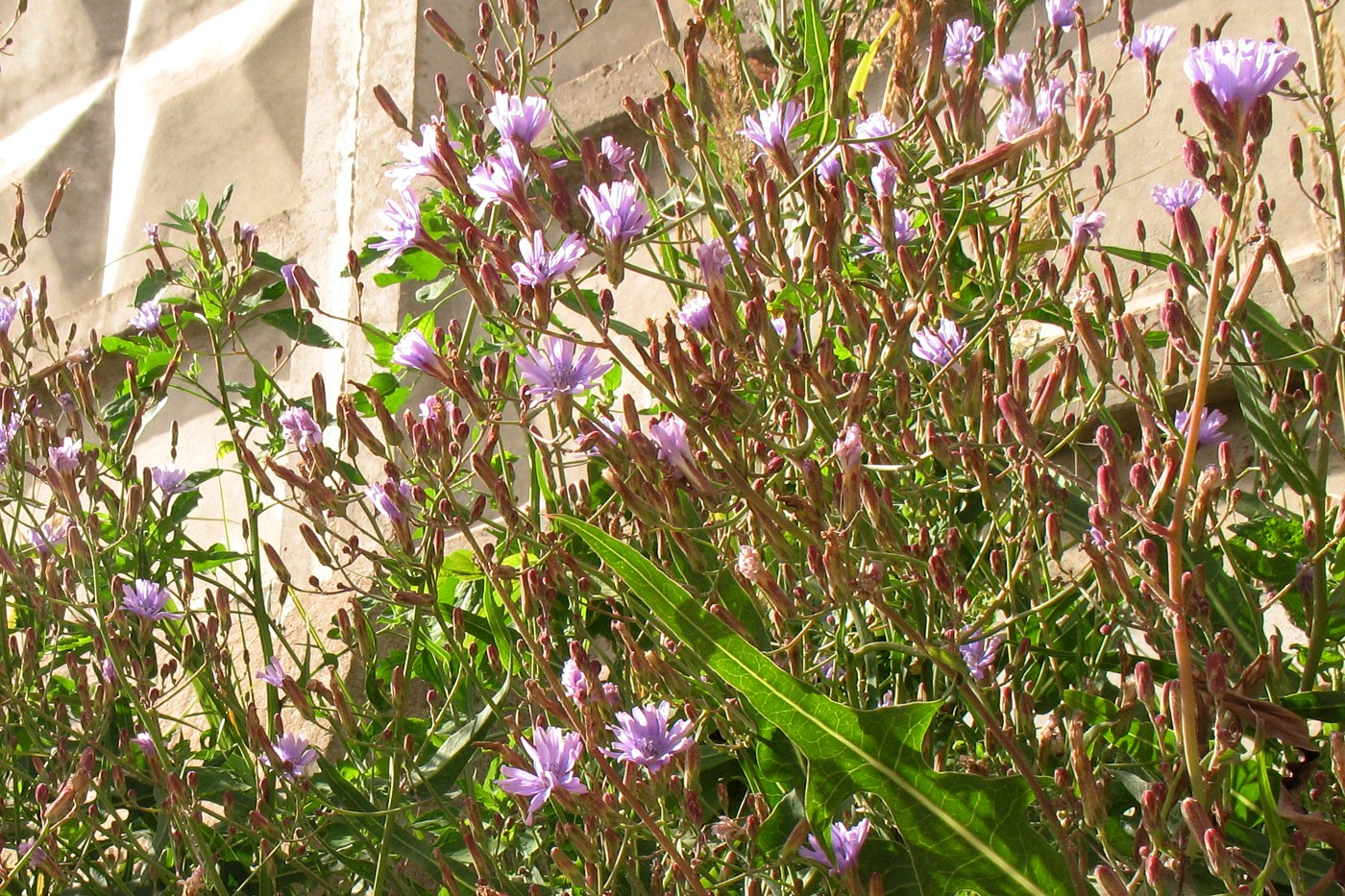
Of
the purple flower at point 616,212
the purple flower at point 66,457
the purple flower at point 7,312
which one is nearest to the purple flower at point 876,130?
the purple flower at point 616,212

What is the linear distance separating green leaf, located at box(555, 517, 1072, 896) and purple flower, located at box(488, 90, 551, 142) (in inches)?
18.1

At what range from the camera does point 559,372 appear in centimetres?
96

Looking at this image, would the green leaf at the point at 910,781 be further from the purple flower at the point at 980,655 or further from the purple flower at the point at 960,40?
the purple flower at the point at 960,40

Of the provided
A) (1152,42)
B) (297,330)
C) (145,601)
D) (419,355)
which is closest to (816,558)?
(419,355)

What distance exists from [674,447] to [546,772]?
23cm

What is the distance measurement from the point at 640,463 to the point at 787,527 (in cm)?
13

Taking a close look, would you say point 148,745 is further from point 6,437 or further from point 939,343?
point 939,343

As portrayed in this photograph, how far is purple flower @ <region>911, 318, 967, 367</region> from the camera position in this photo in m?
1.00

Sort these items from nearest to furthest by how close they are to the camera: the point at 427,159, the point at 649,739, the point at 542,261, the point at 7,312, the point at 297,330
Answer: the point at 649,739 → the point at 542,261 → the point at 427,159 → the point at 297,330 → the point at 7,312

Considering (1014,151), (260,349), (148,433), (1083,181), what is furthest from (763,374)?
(148,433)

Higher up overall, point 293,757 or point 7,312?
→ point 7,312

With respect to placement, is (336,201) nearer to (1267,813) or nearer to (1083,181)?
(1083,181)

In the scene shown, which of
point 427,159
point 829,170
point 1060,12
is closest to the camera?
point 427,159

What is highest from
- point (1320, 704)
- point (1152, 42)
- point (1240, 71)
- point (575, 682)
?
point (1240, 71)
